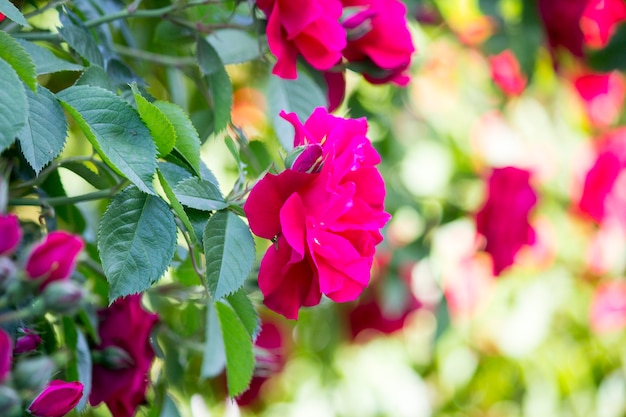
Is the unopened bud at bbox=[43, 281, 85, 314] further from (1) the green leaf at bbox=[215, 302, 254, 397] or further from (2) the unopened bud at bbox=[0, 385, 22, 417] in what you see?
(1) the green leaf at bbox=[215, 302, 254, 397]

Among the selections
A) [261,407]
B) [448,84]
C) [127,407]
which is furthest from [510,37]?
[127,407]

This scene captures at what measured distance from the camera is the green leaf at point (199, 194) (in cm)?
41

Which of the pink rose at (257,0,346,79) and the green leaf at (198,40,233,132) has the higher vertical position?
the pink rose at (257,0,346,79)

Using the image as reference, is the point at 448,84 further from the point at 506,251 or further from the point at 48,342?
the point at 48,342

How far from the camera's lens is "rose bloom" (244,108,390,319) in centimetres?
40

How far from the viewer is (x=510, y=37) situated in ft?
3.34

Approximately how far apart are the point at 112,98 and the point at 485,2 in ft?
2.18

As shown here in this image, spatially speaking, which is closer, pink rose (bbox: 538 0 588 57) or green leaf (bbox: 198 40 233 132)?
green leaf (bbox: 198 40 233 132)

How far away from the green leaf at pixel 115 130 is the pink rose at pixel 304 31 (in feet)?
0.41

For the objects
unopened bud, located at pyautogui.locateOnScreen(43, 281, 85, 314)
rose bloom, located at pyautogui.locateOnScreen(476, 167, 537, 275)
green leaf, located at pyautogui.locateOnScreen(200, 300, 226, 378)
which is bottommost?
rose bloom, located at pyautogui.locateOnScreen(476, 167, 537, 275)

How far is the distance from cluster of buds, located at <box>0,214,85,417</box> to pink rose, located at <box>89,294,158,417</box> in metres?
0.16

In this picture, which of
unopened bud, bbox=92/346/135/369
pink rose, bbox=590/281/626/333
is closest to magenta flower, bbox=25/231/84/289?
unopened bud, bbox=92/346/135/369

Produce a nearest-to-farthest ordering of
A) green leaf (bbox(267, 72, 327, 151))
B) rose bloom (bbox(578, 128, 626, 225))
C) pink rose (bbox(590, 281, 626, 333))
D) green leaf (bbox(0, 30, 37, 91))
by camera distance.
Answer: green leaf (bbox(0, 30, 37, 91)), green leaf (bbox(267, 72, 327, 151)), rose bloom (bbox(578, 128, 626, 225)), pink rose (bbox(590, 281, 626, 333))

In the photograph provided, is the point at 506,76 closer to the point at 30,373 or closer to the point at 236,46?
the point at 236,46
